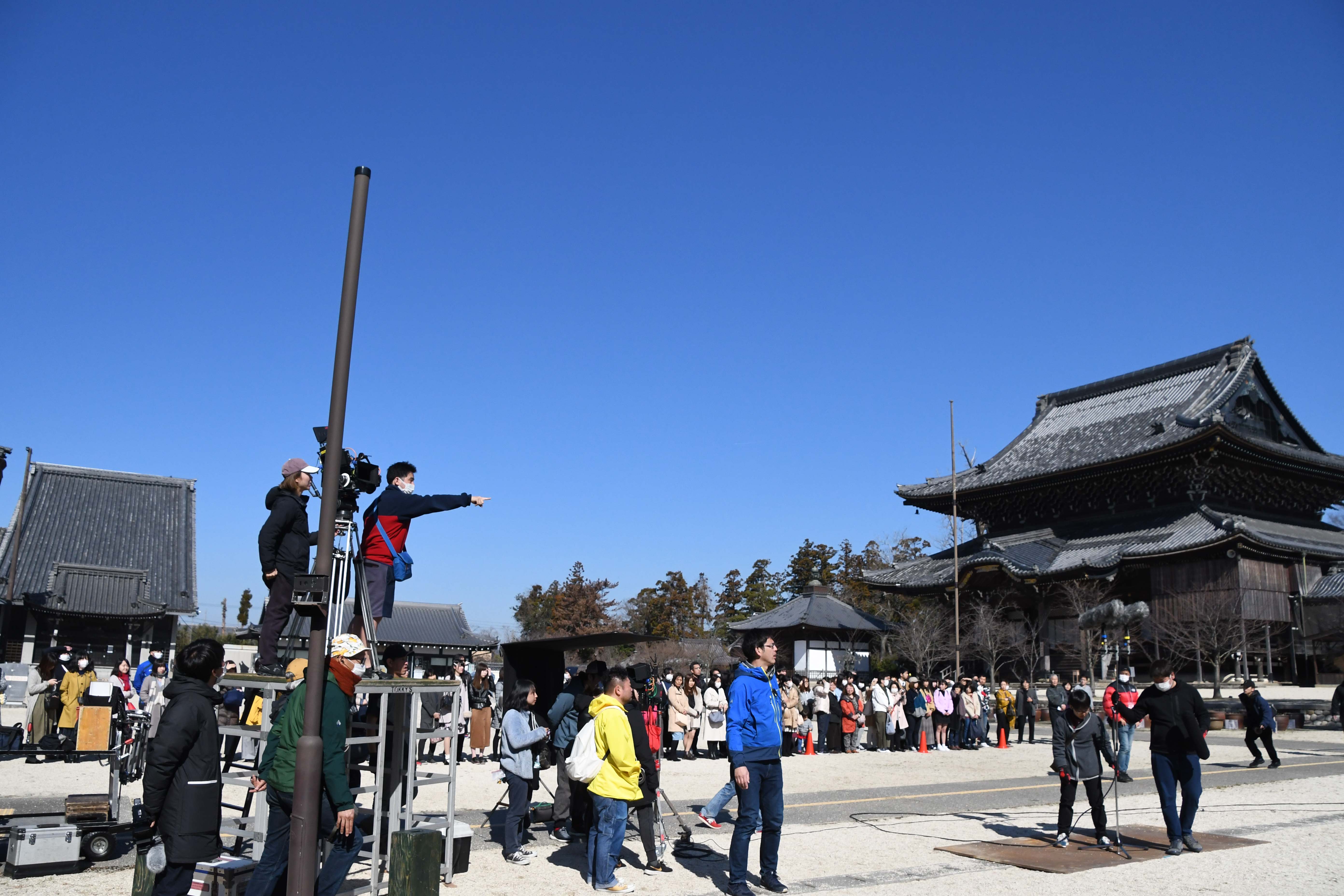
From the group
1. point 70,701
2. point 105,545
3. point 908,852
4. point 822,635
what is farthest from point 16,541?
point 908,852

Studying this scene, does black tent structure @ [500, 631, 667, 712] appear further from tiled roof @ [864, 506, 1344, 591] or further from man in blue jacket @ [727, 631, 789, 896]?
tiled roof @ [864, 506, 1344, 591]

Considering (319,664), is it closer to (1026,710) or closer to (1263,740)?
(1263,740)

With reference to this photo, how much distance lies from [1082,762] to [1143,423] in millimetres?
33811

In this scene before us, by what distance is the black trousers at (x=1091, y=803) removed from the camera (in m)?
8.88

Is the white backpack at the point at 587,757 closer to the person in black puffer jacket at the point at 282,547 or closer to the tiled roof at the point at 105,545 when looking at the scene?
the person in black puffer jacket at the point at 282,547

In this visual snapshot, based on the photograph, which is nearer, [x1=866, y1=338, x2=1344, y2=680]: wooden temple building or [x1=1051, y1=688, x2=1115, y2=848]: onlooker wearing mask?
[x1=1051, y1=688, x2=1115, y2=848]: onlooker wearing mask

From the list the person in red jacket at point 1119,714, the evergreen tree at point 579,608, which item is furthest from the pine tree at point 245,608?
the person in red jacket at point 1119,714

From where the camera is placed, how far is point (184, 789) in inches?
191

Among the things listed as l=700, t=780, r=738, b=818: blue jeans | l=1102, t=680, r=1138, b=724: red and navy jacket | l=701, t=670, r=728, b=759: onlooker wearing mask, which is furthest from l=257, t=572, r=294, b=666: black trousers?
l=701, t=670, r=728, b=759: onlooker wearing mask

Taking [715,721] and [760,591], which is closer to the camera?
[715,721]

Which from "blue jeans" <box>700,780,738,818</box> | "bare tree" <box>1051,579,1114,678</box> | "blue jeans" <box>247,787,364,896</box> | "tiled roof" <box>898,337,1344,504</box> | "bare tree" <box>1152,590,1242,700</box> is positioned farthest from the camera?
"tiled roof" <box>898,337,1344,504</box>

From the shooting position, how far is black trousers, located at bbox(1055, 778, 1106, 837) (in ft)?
29.1

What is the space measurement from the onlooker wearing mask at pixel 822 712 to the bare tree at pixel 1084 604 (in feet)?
43.1

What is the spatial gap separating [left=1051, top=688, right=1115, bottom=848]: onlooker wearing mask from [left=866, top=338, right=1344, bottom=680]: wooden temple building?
25448mm
